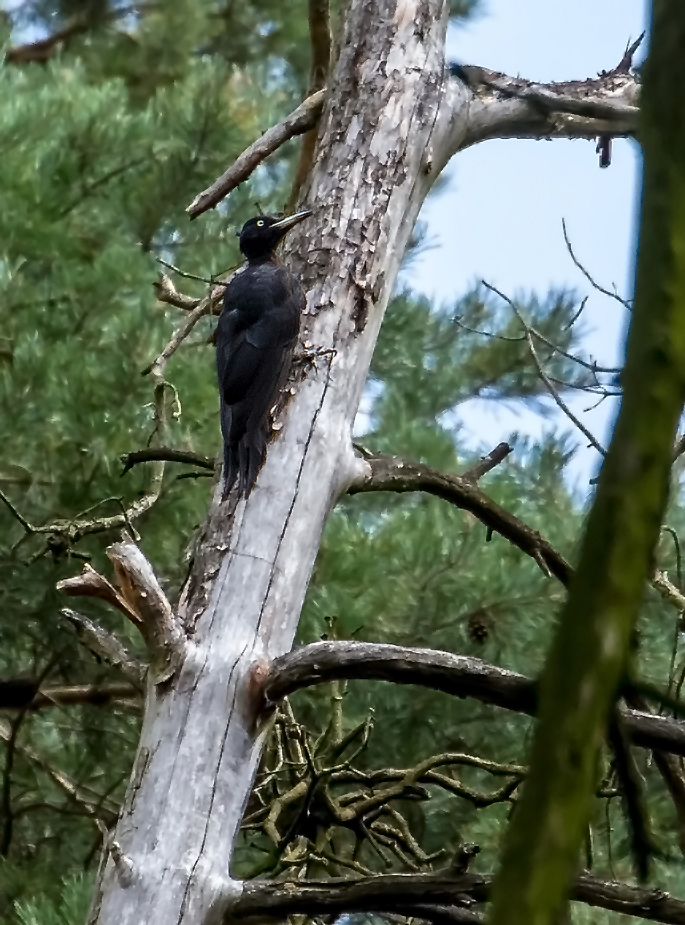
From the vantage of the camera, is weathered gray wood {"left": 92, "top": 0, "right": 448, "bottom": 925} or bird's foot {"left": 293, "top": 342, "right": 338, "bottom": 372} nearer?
weathered gray wood {"left": 92, "top": 0, "right": 448, "bottom": 925}

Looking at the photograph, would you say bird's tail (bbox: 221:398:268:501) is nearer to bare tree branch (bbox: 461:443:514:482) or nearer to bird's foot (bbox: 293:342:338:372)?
bird's foot (bbox: 293:342:338:372)

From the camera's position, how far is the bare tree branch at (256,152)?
1.91m

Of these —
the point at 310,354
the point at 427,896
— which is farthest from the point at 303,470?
the point at 427,896

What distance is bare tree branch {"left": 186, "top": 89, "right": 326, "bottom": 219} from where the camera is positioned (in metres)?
1.91

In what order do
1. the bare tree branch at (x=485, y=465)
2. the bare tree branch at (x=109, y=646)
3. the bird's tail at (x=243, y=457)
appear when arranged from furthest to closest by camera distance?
the bare tree branch at (x=485, y=465) → the bird's tail at (x=243, y=457) → the bare tree branch at (x=109, y=646)

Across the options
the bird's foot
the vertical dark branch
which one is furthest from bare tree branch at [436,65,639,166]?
the vertical dark branch

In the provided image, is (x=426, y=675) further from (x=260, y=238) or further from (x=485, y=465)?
(x=260, y=238)

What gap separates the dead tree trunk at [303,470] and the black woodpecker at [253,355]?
0.03m

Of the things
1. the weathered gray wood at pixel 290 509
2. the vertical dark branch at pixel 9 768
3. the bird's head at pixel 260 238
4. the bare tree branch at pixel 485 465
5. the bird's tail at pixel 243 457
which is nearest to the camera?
the weathered gray wood at pixel 290 509

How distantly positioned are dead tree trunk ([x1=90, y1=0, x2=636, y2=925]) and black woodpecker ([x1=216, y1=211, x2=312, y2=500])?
0.03 metres

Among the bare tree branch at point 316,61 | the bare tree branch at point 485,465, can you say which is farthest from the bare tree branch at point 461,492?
the bare tree branch at point 316,61

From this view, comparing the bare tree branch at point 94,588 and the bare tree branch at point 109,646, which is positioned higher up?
the bare tree branch at point 94,588

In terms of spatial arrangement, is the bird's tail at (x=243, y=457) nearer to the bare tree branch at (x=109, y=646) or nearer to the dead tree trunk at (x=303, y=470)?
the dead tree trunk at (x=303, y=470)

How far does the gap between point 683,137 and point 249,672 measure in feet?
3.45
